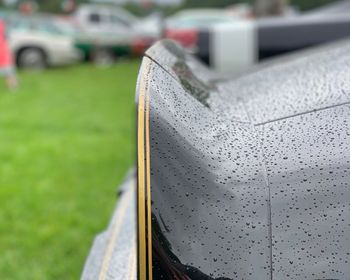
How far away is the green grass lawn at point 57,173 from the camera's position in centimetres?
322

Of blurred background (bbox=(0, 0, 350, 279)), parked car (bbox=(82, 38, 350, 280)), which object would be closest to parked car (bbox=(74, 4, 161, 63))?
blurred background (bbox=(0, 0, 350, 279))

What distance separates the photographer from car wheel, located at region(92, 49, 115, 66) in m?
13.3

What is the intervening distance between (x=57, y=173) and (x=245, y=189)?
339cm

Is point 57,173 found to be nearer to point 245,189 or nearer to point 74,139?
point 74,139

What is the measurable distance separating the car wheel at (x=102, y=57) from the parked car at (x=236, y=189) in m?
11.8

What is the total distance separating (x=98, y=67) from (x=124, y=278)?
1111cm

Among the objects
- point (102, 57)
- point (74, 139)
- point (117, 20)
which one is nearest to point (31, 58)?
point (102, 57)

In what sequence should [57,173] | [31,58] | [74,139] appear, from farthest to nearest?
[31,58]
[74,139]
[57,173]

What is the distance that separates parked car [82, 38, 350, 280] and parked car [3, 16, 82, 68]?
10.9 m

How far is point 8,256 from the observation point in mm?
3117

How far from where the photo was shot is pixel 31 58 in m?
12.0

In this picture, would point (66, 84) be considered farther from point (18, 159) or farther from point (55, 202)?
point (55, 202)

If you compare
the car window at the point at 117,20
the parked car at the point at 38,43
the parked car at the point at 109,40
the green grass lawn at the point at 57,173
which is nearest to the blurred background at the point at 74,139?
the green grass lawn at the point at 57,173

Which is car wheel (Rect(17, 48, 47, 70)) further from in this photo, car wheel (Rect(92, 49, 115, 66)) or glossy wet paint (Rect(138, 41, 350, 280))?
A: glossy wet paint (Rect(138, 41, 350, 280))
